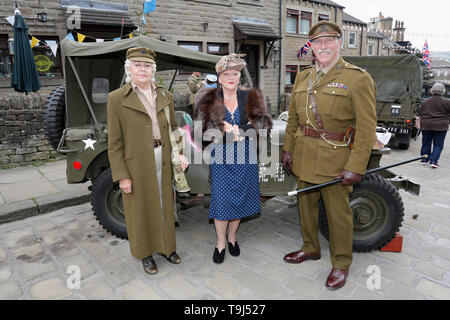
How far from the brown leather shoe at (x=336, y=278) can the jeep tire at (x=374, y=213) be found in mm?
533

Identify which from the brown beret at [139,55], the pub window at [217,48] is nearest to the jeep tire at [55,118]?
the brown beret at [139,55]

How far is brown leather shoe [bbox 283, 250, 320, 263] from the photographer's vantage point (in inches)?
116

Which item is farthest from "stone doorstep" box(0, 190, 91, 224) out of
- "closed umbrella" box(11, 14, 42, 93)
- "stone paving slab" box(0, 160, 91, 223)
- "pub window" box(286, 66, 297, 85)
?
"pub window" box(286, 66, 297, 85)

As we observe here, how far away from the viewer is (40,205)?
13.9ft

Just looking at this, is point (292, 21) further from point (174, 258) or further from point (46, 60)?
point (174, 258)

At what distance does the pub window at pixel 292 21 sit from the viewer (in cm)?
1530

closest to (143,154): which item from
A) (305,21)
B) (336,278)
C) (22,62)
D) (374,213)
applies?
(336,278)

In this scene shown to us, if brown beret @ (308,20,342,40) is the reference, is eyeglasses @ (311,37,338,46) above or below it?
below

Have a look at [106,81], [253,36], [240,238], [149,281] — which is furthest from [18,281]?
[253,36]

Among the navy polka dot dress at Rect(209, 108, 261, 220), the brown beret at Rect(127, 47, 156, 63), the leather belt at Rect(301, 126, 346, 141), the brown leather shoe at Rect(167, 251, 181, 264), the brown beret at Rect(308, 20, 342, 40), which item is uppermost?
the brown beret at Rect(308, 20, 342, 40)

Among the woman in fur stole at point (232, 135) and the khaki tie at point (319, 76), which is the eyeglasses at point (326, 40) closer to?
the khaki tie at point (319, 76)

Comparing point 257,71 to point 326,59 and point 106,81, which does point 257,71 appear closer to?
point 106,81

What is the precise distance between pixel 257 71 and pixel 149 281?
12660mm

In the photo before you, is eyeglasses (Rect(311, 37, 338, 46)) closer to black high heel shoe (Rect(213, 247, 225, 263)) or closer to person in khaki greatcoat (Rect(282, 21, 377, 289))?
person in khaki greatcoat (Rect(282, 21, 377, 289))
